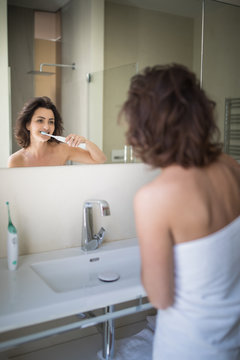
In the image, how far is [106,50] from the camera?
188cm

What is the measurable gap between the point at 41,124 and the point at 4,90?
0.71 feet

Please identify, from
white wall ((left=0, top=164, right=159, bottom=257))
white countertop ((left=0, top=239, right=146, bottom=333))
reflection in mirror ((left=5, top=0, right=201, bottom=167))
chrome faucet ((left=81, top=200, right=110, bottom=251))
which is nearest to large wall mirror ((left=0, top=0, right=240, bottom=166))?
reflection in mirror ((left=5, top=0, right=201, bottom=167))

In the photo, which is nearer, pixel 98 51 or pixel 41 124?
pixel 41 124

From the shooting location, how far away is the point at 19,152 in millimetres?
1680

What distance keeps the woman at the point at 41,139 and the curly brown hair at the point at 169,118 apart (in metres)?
0.73

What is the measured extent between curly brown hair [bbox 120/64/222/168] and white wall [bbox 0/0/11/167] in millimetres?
744

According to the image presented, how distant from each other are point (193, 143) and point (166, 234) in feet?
0.83

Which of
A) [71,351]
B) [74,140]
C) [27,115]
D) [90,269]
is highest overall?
[27,115]

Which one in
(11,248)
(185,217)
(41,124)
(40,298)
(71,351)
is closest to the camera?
(185,217)

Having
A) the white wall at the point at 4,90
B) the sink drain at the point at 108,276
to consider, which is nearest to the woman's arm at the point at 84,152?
the white wall at the point at 4,90

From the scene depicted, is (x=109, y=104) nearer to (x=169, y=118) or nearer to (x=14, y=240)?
(x=14, y=240)

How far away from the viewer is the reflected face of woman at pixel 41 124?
1693 mm

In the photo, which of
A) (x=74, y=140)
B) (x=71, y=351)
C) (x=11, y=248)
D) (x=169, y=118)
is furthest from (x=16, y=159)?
(x=71, y=351)

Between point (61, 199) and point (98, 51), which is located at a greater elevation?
point (98, 51)
